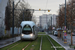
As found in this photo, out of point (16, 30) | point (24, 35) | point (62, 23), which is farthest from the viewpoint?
point (62, 23)

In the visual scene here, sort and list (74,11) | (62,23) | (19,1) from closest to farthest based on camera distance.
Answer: (19,1) → (74,11) → (62,23)

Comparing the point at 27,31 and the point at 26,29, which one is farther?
the point at 26,29

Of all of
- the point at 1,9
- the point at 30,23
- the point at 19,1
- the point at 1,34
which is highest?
the point at 19,1

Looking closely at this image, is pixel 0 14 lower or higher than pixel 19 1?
lower

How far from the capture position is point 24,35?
25.7 m

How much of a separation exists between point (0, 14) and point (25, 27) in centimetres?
965

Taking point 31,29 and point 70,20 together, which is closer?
point 31,29

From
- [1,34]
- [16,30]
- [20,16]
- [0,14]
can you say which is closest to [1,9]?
[0,14]

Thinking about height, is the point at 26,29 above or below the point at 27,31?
above

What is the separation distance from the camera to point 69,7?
6212 cm

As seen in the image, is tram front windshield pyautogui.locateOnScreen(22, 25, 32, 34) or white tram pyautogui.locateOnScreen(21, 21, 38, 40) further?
tram front windshield pyautogui.locateOnScreen(22, 25, 32, 34)

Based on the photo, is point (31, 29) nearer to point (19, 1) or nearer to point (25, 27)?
point (25, 27)

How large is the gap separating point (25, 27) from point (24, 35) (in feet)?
4.57

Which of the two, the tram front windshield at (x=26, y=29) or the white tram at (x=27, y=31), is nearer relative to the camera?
the white tram at (x=27, y=31)
